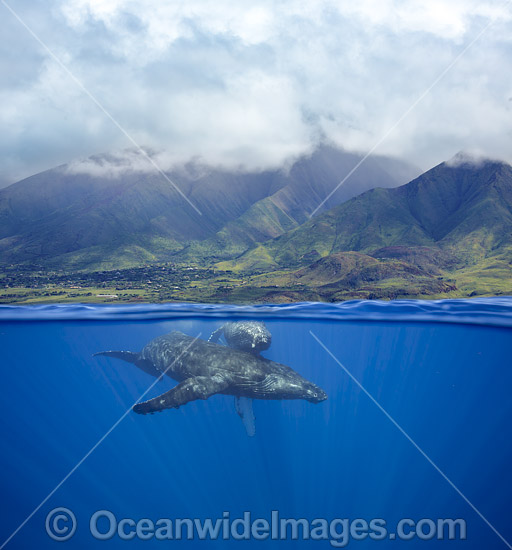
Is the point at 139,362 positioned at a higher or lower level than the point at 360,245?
lower

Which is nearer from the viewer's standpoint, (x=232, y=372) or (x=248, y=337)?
(x=232, y=372)

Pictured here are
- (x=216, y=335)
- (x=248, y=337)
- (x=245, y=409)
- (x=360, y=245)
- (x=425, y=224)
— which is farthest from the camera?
(x=425, y=224)

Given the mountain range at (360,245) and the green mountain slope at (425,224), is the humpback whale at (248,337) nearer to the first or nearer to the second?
the mountain range at (360,245)

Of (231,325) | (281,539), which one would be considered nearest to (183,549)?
(281,539)

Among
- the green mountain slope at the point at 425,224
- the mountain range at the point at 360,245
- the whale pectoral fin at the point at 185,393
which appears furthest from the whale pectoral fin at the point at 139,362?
the green mountain slope at the point at 425,224

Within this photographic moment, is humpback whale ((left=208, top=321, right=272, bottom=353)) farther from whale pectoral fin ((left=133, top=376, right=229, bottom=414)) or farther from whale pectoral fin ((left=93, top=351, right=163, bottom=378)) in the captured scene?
whale pectoral fin ((left=93, top=351, right=163, bottom=378))

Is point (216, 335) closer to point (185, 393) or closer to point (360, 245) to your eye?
point (185, 393)

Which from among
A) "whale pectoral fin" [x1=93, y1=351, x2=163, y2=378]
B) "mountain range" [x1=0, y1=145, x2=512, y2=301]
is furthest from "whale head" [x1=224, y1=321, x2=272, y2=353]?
"mountain range" [x1=0, y1=145, x2=512, y2=301]

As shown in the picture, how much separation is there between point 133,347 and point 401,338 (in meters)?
14.6

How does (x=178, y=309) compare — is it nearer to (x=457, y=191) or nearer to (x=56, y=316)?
(x=56, y=316)

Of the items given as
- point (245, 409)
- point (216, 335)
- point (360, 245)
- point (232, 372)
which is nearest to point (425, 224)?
point (360, 245)

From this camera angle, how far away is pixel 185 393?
9781 millimetres

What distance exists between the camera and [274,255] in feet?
395

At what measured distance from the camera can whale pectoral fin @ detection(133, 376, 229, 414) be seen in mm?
9398
